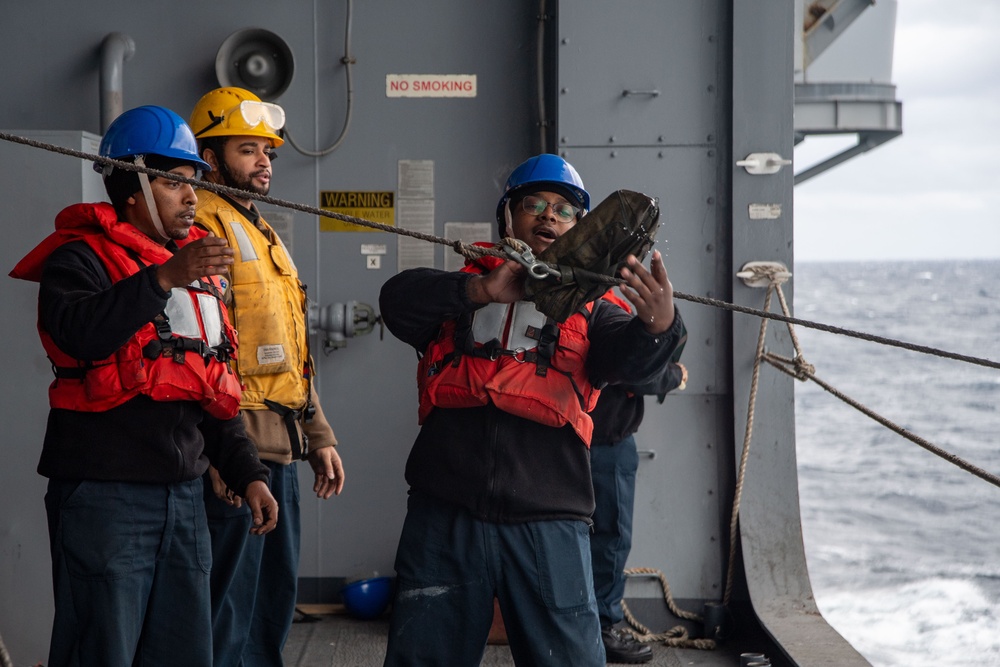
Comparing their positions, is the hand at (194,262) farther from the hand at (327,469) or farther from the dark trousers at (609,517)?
the dark trousers at (609,517)

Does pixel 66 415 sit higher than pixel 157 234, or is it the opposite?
pixel 157 234

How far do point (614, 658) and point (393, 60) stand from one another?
2896mm

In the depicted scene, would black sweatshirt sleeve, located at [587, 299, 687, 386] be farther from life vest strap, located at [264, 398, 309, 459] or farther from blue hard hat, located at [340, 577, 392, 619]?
blue hard hat, located at [340, 577, 392, 619]

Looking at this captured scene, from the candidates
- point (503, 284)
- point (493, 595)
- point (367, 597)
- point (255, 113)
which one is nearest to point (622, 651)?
point (367, 597)

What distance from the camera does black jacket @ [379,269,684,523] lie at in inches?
95.1

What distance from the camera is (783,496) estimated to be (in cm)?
464

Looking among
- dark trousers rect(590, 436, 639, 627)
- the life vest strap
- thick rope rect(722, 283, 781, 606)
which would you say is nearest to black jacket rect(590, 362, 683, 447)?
dark trousers rect(590, 436, 639, 627)

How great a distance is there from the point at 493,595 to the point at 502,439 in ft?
1.25

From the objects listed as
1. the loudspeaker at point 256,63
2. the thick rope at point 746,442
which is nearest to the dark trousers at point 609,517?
the thick rope at point 746,442

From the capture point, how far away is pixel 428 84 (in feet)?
15.9

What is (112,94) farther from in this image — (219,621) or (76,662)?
(76,662)

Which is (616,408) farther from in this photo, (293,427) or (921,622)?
(921,622)

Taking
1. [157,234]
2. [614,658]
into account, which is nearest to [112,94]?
[157,234]

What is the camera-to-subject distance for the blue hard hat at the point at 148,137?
2.60m
